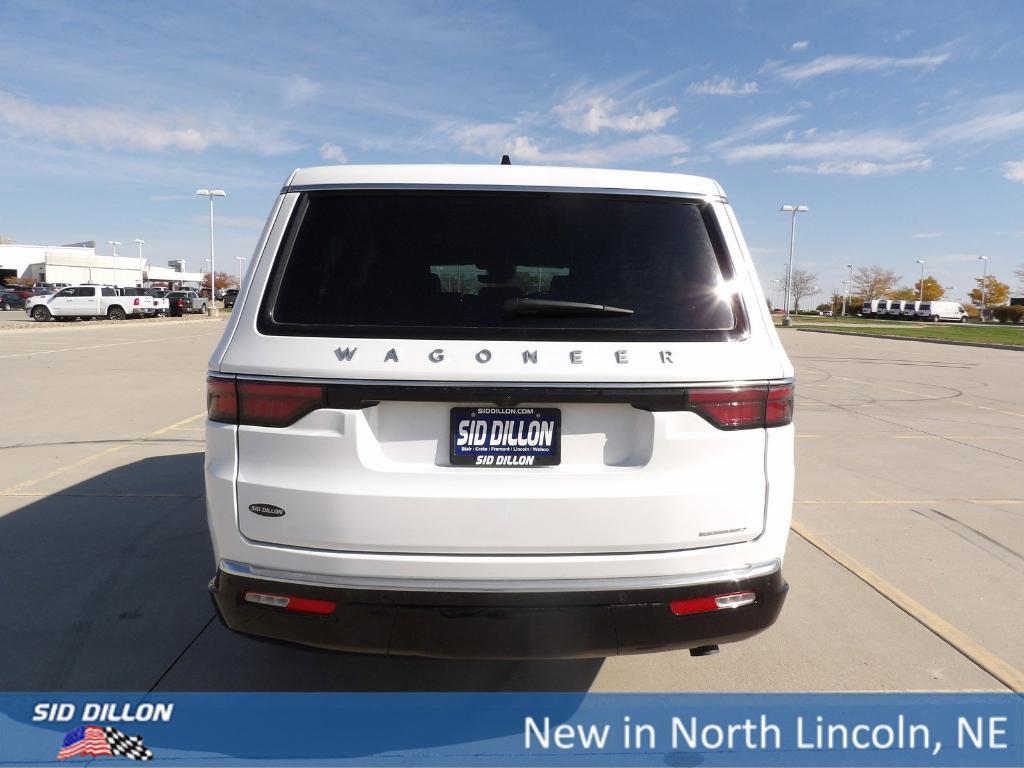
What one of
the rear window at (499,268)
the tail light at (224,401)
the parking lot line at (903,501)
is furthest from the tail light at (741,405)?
the parking lot line at (903,501)

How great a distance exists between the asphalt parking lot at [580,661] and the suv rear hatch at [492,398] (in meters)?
0.65

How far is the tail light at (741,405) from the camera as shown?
233 centimetres

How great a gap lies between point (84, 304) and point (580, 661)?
40099 millimetres

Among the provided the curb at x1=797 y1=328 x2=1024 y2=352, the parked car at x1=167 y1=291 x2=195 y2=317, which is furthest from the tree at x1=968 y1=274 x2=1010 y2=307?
the parked car at x1=167 y1=291 x2=195 y2=317

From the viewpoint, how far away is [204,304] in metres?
53.5

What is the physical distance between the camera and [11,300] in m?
51.3

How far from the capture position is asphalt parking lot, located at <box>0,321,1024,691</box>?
120 inches

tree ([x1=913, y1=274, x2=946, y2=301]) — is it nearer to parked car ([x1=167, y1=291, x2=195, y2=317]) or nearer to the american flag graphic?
parked car ([x1=167, y1=291, x2=195, y2=317])

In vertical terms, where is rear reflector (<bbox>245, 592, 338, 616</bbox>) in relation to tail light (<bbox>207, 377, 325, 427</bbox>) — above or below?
below

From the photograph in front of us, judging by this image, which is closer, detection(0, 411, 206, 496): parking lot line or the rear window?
the rear window

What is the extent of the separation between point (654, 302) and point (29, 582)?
3.68m

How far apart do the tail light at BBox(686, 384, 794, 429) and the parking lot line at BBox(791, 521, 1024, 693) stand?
1.70 metres

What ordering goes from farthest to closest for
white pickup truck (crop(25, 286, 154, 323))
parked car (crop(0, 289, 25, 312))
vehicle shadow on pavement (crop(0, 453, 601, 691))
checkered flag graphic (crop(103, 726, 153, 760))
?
1. parked car (crop(0, 289, 25, 312))
2. white pickup truck (crop(25, 286, 154, 323))
3. vehicle shadow on pavement (crop(0, 453, 601, 691))
4. checkered flag graphic (crop(103, 726, 153, 760))

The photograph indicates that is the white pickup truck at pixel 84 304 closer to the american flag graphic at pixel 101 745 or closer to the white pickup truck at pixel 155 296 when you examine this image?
the white pickup truck at pixel 155 296
